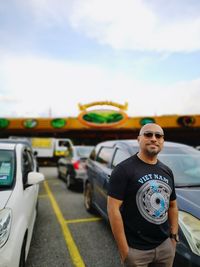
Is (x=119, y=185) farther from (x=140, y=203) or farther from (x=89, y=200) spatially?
(x=89, y=200)

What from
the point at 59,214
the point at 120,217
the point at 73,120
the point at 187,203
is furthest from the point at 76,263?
the point at 73,120

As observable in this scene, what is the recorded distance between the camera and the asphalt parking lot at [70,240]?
379cm

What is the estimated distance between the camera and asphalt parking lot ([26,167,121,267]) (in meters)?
3.79

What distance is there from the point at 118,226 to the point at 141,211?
22 cm

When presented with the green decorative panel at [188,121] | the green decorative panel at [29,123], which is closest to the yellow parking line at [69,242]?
the green decorative panel at [29,123]

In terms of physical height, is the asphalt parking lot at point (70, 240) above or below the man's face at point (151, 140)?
below

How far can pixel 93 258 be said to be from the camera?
153 inches

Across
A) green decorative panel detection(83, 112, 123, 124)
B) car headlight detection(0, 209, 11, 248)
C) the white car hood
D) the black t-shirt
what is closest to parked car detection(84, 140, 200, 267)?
the black t-shirt

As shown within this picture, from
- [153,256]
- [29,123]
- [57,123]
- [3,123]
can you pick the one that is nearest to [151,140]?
[153,256]

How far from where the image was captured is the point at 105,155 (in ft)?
18.5

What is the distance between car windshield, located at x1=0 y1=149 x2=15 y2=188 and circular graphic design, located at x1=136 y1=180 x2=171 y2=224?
1.87 m

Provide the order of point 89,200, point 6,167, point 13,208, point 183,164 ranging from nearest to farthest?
1. point 13,208
2. point 6,167
3. point 183,164
4. point 89,200

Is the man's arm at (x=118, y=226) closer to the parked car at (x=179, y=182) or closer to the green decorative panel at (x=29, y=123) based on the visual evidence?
the parked car at (x=179, y=182)

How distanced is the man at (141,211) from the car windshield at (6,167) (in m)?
1.75
